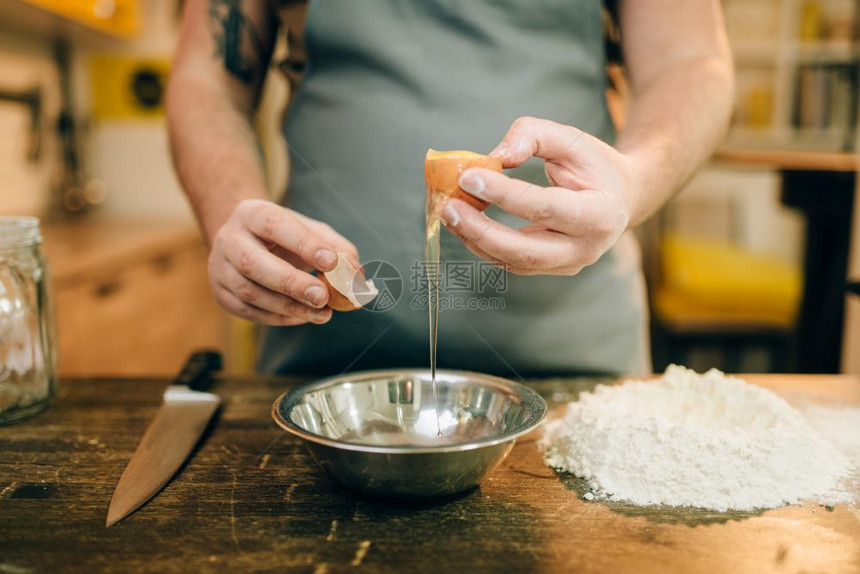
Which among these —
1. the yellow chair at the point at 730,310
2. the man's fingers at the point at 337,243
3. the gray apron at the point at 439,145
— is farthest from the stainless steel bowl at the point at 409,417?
Answer: the yellow chair at the point at 730,310

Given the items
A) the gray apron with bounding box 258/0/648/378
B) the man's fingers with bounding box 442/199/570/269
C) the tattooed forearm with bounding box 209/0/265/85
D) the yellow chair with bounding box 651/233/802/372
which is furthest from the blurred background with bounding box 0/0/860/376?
the man's fingers with bounding box 442/199/570/269

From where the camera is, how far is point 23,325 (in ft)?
2.66

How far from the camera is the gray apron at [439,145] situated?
1.00 metres

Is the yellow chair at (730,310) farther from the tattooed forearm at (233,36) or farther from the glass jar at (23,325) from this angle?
the glass jar at (23,325)

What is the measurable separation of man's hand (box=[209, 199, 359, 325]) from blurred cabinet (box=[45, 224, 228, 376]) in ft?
3.27

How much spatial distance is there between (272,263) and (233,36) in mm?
545

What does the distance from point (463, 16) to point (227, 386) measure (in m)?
0.59

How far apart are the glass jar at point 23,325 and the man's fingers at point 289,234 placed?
28 cm

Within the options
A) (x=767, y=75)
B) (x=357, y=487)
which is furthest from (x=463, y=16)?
(x=767, y=75)

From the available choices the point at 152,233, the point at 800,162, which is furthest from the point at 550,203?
the point at 800,162

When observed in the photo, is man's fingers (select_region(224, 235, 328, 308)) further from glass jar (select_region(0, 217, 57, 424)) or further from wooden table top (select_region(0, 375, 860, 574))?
glass jar (select_region(0, 217, 57, 424))

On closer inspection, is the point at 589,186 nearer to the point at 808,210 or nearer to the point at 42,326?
the point at 42,326

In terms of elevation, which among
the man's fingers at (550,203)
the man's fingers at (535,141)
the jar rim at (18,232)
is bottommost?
the jar rim at (18,232)

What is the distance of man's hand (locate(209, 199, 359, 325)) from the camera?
27.8 inches
